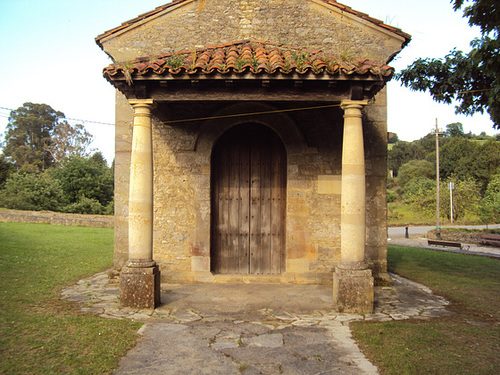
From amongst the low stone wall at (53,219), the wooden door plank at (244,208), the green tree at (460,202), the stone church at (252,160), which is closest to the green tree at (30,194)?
the low stone wall at (53,219)

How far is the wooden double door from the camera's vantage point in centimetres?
803

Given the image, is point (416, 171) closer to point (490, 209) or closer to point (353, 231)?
point (490, 209)

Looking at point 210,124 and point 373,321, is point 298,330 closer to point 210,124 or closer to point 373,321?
point 373,321

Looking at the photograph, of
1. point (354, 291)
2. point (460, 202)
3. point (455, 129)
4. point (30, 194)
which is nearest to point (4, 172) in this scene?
point (30, 194)

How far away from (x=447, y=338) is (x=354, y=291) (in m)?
1.39

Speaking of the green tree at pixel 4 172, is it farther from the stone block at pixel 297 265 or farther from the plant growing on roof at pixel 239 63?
the plant growing on roof at pixel 239 63

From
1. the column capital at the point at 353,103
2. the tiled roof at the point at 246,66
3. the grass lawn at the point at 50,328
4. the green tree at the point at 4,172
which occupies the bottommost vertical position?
the grass lawn at the point at 50,328

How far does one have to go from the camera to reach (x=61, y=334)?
464 cm

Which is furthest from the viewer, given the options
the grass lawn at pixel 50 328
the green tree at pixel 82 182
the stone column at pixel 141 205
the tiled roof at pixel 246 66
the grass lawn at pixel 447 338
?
the green tree at pixel 82 182

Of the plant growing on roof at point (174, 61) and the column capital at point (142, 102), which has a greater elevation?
the plant growing on roof at point (174, 61)

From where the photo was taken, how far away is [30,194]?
1017 inches

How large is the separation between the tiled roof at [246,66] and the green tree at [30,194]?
23.3 metres

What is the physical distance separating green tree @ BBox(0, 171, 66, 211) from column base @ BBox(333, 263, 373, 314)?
25.1 meters

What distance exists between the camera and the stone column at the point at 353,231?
5.85m
